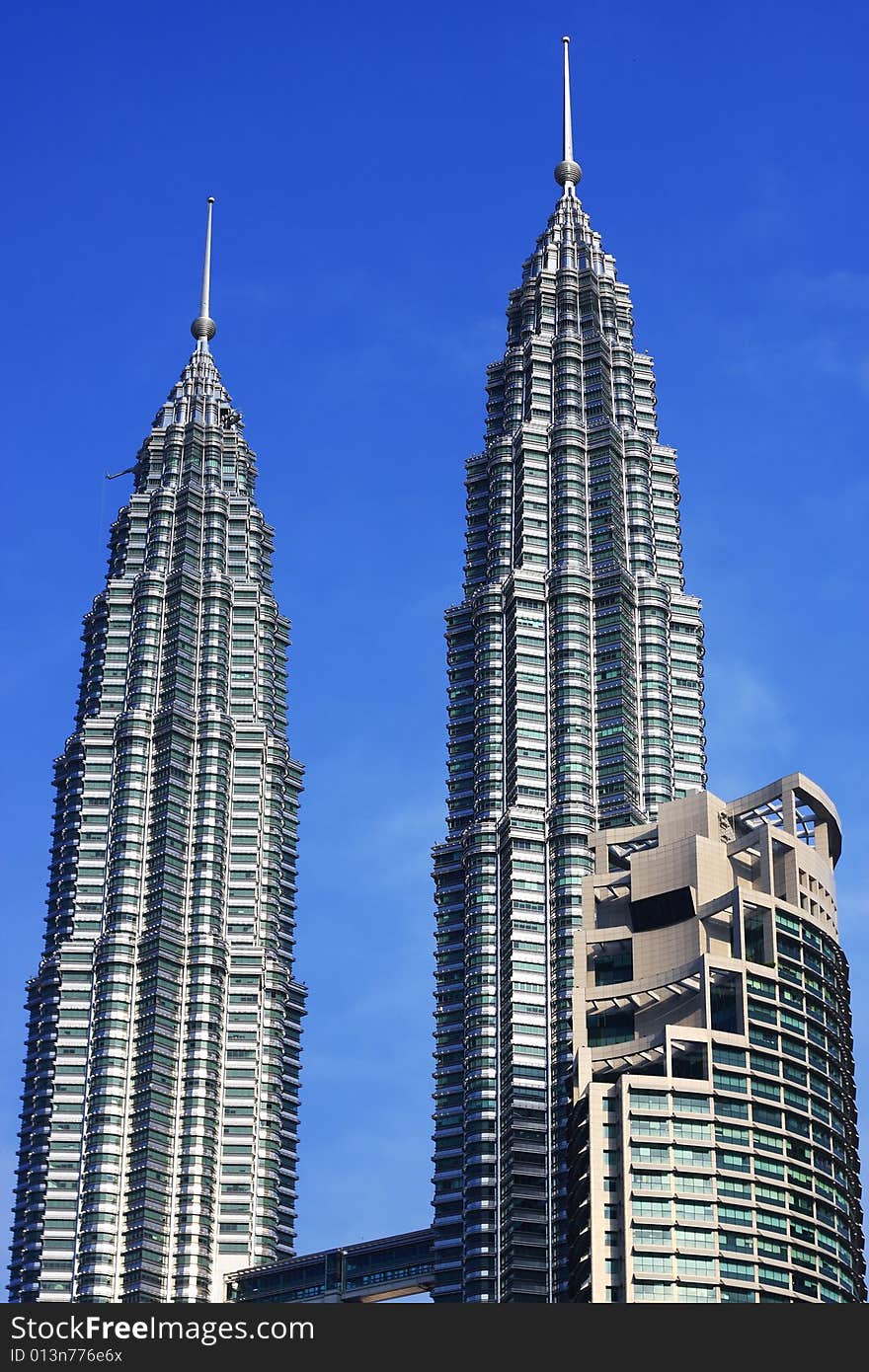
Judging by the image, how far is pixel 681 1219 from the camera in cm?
19825

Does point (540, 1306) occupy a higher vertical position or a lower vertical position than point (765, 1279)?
lower

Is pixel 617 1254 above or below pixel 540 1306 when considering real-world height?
above

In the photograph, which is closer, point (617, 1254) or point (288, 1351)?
point (288, 1351)

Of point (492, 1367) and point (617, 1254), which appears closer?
point (492, 1367)

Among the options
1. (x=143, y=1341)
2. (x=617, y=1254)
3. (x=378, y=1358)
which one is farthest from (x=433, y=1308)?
(x=617, y=1254)

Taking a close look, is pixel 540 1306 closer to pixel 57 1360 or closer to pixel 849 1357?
pixel 849 1357

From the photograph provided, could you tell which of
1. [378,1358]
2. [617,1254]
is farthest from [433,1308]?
[617,1254]

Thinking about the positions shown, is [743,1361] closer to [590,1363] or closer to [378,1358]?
[590,1363]

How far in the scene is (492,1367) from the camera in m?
102

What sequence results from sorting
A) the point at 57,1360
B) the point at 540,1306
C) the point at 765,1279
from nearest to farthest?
the point at 57,1360 < the point at 540,1306 < the point at 765,1279

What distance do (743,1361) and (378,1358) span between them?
14469 millimetres

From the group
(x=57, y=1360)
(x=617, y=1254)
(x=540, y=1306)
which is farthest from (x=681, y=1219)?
(x=57, y=1360)

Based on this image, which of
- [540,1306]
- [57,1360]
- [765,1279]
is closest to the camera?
[57,1360]

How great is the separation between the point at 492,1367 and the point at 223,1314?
10.9 meters
